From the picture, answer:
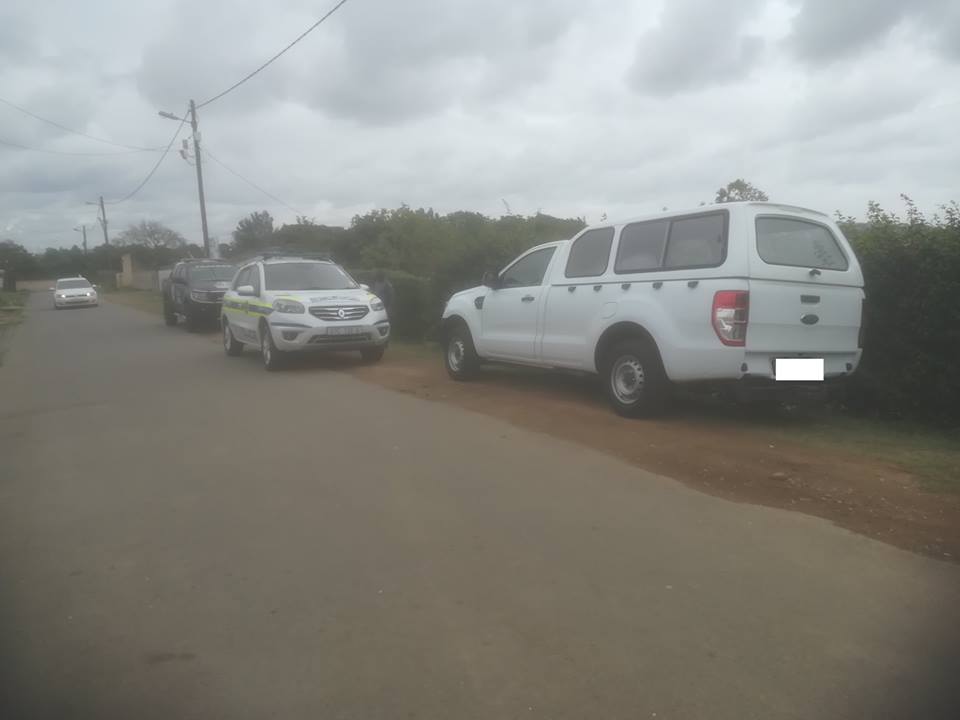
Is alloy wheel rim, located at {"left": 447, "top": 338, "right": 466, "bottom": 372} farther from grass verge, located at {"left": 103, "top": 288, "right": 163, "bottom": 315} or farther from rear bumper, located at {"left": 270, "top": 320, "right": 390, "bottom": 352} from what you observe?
grass verge, located at {"left": 103, "top": 288, "right": 163, "bottom": 315}

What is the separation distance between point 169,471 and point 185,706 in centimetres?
349

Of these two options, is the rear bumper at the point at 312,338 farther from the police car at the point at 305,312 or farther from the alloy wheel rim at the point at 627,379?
the alloy wheel rim at the point at 627,379

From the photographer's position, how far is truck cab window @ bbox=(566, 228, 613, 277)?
7883 mm

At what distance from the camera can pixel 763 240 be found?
6457mm

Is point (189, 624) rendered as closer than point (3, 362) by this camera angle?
Yes

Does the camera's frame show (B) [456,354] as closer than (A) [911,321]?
No

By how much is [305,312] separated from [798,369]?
7.20 m

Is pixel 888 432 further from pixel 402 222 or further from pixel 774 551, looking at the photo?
pixel 402 222

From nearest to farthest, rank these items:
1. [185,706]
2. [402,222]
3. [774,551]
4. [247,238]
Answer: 1. [185,706]
2. [774,551]
3. [402,222]
4. [247,238]

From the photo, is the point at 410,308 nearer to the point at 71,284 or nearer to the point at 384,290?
the point at 384,290

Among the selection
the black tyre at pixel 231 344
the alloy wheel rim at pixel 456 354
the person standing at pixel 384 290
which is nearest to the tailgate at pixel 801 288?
the alloy wheel rim at pixel 456 354

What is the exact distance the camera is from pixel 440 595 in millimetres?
3791

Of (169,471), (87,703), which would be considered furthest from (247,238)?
(87,703)

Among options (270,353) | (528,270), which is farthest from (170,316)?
(528,270)
